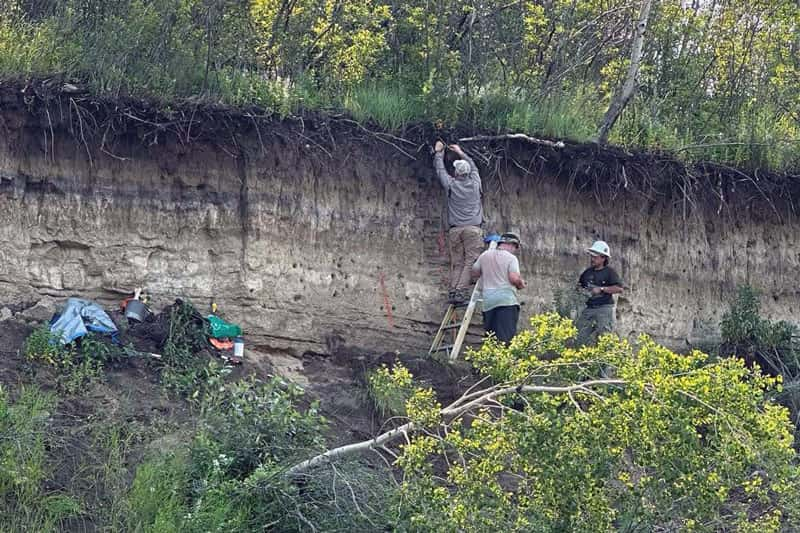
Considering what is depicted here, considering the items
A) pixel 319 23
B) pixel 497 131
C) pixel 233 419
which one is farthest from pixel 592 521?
pixel 319 23

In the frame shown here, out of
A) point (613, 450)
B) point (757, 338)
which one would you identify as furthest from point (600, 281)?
point (613, 450)

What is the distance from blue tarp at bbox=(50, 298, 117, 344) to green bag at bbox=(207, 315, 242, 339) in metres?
0.98

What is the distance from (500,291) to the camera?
13734 mm

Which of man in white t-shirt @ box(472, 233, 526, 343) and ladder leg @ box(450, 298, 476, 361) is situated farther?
ladder leg @ box(450, 298, 476, 361)

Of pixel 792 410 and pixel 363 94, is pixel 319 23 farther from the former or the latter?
pixel 792 410

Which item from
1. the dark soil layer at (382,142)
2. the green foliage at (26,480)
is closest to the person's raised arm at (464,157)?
the dark soil layer at (382,142)

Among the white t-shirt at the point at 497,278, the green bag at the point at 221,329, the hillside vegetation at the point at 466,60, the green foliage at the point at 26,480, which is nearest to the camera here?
the green foliage at the point at 26,480

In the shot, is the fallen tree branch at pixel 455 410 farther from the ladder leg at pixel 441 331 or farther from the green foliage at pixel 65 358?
the ladder leg at pixel 441 331

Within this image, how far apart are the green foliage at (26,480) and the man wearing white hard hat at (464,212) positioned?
5.38 meters

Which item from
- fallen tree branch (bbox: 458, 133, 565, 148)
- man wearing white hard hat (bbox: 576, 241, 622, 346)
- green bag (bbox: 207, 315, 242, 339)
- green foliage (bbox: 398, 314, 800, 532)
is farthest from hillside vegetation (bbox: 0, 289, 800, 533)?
fallen tree branch (bbox: 458, 133, 565, 148)

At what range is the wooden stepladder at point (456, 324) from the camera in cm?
1395

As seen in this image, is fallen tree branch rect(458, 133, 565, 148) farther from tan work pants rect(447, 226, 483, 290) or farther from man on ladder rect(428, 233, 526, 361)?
man on ladder rect(428, 233, 526, 361)

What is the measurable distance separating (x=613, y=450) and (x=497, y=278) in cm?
463

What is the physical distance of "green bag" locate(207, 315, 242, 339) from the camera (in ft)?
43.0
